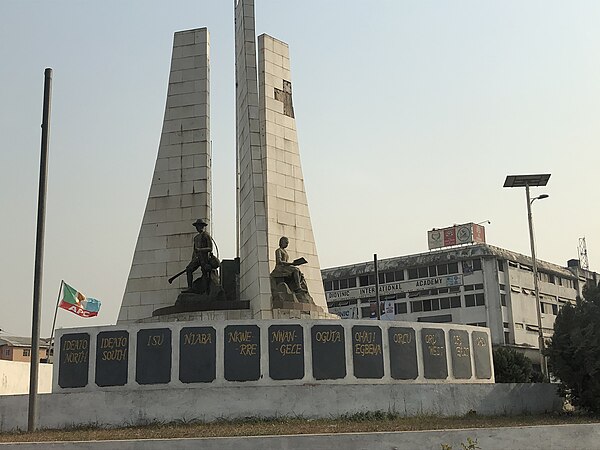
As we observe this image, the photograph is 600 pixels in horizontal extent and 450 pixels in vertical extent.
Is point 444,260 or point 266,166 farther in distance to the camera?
point 444,260

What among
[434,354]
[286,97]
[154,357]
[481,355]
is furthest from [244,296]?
[286,97]

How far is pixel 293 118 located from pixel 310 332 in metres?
7.90

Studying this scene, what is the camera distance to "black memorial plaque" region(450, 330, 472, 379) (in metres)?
17.1

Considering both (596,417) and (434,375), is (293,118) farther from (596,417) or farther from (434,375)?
(596,417)

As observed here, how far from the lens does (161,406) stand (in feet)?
47.5

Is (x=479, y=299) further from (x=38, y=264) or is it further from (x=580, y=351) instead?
(x=38, y=264)

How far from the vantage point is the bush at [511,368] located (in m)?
22.6

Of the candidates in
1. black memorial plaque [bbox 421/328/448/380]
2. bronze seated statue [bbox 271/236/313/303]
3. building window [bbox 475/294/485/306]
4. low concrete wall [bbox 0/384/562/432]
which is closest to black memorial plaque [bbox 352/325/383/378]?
low concrete wall [bbox 0/384/562/432]

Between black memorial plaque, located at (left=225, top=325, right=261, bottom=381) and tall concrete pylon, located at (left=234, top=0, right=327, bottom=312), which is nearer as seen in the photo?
black memorial plaque, located at (left=225, top=325, right=261, bottom=381)

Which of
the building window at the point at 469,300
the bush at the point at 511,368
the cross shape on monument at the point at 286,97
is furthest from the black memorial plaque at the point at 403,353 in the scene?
the building window at the point at 469,300

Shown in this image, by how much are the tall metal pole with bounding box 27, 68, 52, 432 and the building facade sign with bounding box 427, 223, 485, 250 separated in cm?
4419

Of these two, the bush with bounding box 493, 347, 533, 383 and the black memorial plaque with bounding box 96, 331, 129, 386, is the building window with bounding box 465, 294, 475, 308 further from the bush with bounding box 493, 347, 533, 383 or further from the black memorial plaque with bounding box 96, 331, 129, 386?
the black memorial plaque with bounding box 96, 331, 129, 386

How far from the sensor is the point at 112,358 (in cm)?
1581

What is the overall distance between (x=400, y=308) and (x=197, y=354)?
4295 centimetres
